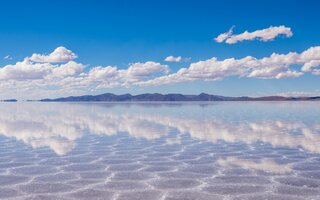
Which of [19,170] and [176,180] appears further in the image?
[19,170]

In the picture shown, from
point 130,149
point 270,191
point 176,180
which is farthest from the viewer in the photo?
point 130,149

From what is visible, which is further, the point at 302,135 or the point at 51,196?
the point at 302,135

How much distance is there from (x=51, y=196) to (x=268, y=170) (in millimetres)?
4445

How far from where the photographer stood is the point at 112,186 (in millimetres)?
6848

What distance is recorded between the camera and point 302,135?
14203mm

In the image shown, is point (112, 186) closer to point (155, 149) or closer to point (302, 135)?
point (155, 149)

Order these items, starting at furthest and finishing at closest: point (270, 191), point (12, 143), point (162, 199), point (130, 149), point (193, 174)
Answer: point (12, 143) → point (130, 149) → point (193, 174) → point (270, 191) → point (162, 199)

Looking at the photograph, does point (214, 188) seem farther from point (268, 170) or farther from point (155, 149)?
point (155, 149)

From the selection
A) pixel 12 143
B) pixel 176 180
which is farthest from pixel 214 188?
pixel 12 143

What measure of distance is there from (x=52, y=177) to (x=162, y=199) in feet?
8.71

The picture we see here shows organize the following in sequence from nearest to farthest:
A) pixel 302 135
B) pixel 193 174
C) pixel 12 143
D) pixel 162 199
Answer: pixel 162 199 → pixel 193 174 → pixel 12 143 → pixel 302 135

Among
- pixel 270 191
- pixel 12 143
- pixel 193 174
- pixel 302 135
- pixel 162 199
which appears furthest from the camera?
pixel 302 135

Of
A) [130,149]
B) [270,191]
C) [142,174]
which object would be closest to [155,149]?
[130,149]

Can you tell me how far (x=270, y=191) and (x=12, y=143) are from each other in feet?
29.8
